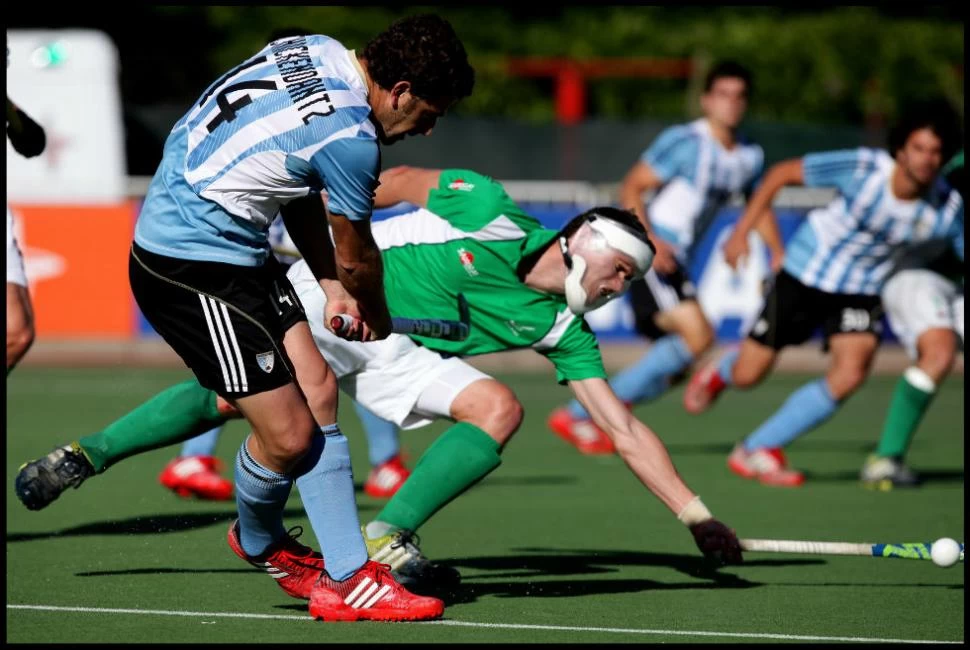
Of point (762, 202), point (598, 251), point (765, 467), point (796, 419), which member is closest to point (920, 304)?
point (796, 419)

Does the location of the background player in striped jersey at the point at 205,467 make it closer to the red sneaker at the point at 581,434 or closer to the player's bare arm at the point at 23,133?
the player's bare arm at the point at 23,133

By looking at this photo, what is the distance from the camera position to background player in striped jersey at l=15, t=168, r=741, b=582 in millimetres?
5316

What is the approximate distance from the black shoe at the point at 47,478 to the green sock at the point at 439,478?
0.96 m

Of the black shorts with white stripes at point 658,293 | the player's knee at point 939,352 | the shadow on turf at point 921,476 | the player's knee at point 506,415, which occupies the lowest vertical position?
the shadow on turf at point 921,476

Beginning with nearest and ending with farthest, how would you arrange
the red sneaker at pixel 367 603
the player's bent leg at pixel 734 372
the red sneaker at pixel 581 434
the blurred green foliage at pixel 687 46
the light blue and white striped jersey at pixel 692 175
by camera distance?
the red sneaker at pixel 367 603
the player's bent leg at pixel 734 372
the red sneaker at pixel 581 434
the light blue and white striped jersey at pixel 692 175
the blurred green foliage at pixel 687 46

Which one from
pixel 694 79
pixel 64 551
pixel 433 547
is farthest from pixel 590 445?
pixel 694 79

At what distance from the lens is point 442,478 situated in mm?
5316

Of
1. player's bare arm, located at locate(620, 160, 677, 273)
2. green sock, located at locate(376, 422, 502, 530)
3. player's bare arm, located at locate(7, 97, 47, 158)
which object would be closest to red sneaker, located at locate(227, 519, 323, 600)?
green sock, located at locate(376, 422, 502, 530)

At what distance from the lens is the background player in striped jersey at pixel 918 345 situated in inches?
327

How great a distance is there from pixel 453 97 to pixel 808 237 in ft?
15.0

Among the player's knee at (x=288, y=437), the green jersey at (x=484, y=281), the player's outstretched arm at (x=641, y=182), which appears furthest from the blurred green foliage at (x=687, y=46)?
the player's knee at (x=288, y=437)

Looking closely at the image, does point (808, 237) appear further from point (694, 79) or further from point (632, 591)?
point (694, 79)

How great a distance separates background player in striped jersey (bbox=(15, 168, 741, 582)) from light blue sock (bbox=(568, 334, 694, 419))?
12.3 feet

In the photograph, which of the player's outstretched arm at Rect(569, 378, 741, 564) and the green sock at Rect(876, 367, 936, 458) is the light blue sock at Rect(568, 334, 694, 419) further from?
the player's outstretched arm at Rect(569, 378, 741, 564)
